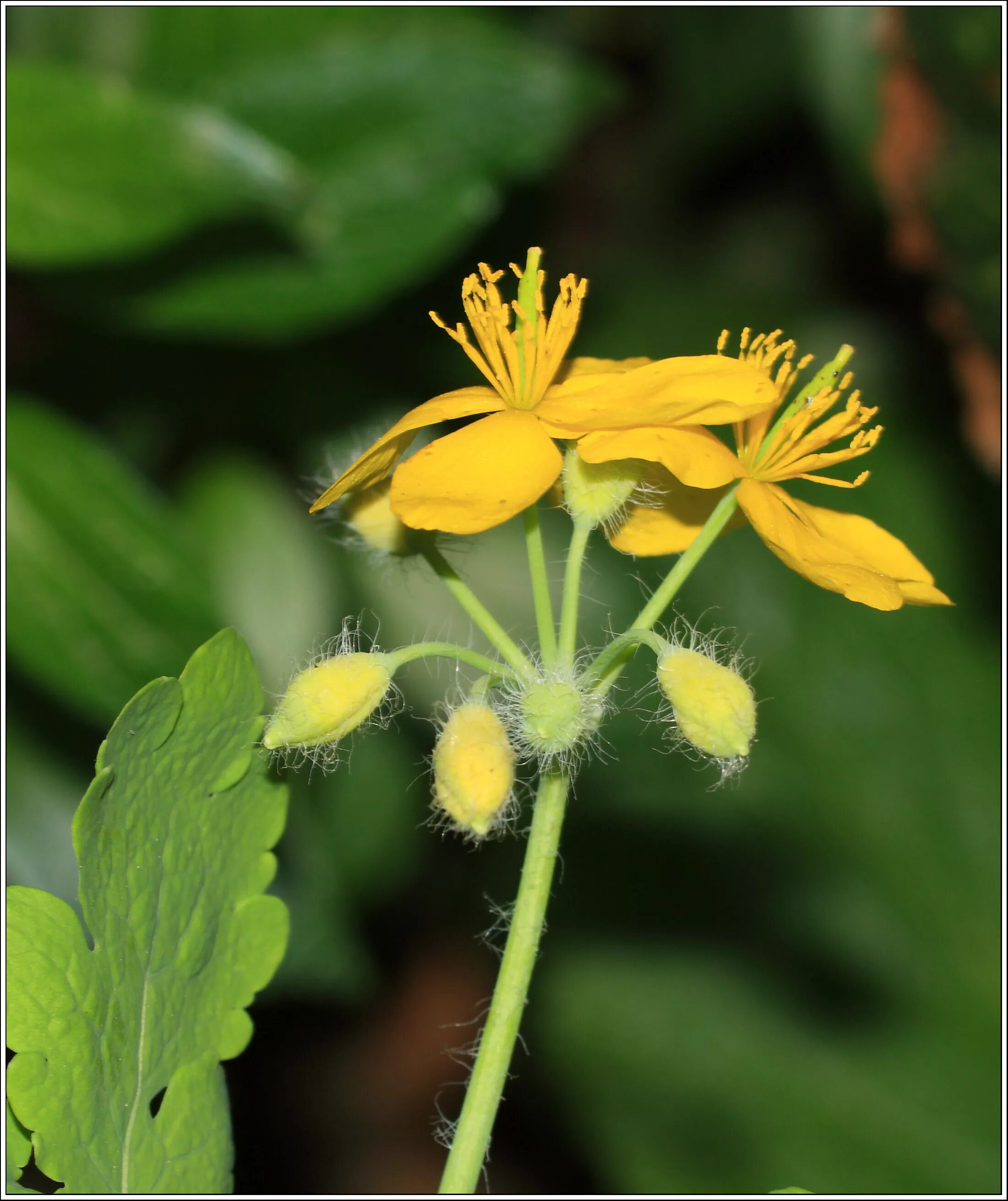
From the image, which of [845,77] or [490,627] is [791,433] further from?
[845,77]

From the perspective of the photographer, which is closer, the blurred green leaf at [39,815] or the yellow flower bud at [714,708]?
the yellow flower bud at [714,708]

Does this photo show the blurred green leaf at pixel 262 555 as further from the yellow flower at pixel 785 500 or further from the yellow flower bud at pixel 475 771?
the yellow flower bud at pixel 475 771

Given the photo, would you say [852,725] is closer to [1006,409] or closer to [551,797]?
[1006,409]

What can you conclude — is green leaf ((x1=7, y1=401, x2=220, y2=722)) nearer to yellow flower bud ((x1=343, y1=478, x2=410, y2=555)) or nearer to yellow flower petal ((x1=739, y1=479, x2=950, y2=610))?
yellow flower bud ((x1=343, y1=478, x2=410, y2=555))

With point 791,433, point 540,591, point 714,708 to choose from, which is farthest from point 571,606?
point 791,433

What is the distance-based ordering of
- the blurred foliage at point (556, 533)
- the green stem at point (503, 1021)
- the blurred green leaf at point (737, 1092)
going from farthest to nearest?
the blurred green leaf at point (737, 1092) < the blurred foliage at point (556, 533) < the green stem at point (503, 1021)

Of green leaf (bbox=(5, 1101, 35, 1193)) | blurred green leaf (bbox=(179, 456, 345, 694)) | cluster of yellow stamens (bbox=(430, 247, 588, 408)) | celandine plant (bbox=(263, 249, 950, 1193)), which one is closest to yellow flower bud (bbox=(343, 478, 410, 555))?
celandine plant (bbox=(263, 249, 950, 1193))

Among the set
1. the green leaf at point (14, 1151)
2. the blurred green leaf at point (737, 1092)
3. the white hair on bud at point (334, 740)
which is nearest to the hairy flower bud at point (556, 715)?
the white hair on bud at point (334, 740)
